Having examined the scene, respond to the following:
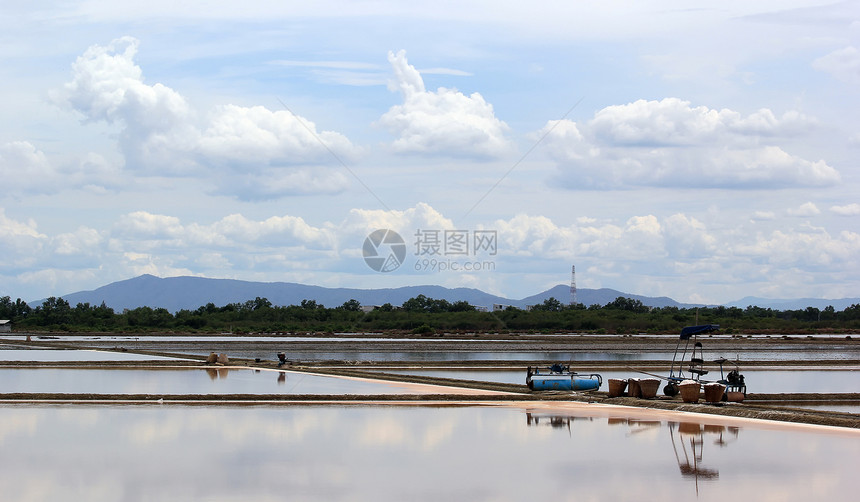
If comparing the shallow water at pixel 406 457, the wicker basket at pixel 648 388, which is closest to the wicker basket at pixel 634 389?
the wicker basket at pixel 648 388

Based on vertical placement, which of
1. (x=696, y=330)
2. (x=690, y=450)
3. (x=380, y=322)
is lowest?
(x=690, y=450)

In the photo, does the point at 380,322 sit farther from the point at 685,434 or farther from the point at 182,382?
the point at 685,434

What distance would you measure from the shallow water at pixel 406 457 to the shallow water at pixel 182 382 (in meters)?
7.83

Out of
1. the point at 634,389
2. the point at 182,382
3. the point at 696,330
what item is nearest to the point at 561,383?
the point at 634,389

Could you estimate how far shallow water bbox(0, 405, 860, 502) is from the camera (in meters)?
17.1

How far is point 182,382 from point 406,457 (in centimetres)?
2273

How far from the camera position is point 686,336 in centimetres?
3412

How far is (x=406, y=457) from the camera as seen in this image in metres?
20.8

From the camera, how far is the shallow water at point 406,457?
17062 millimetres

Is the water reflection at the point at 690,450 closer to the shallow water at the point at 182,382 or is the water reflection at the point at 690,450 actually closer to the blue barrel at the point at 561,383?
the blue barrel at the point at 561,383

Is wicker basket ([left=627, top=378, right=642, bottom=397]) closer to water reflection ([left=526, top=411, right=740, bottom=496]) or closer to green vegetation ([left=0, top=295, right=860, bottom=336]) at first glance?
water reflection ([left=526, top=411, right=740, bottom=496])

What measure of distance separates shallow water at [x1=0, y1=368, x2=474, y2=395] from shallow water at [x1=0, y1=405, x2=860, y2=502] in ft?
25.7

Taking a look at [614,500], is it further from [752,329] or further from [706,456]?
[752,329]

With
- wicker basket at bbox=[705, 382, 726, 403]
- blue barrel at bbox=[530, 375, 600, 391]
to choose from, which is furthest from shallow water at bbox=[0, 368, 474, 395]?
wicker basket at bbox=[705, 382, 726, 403]
